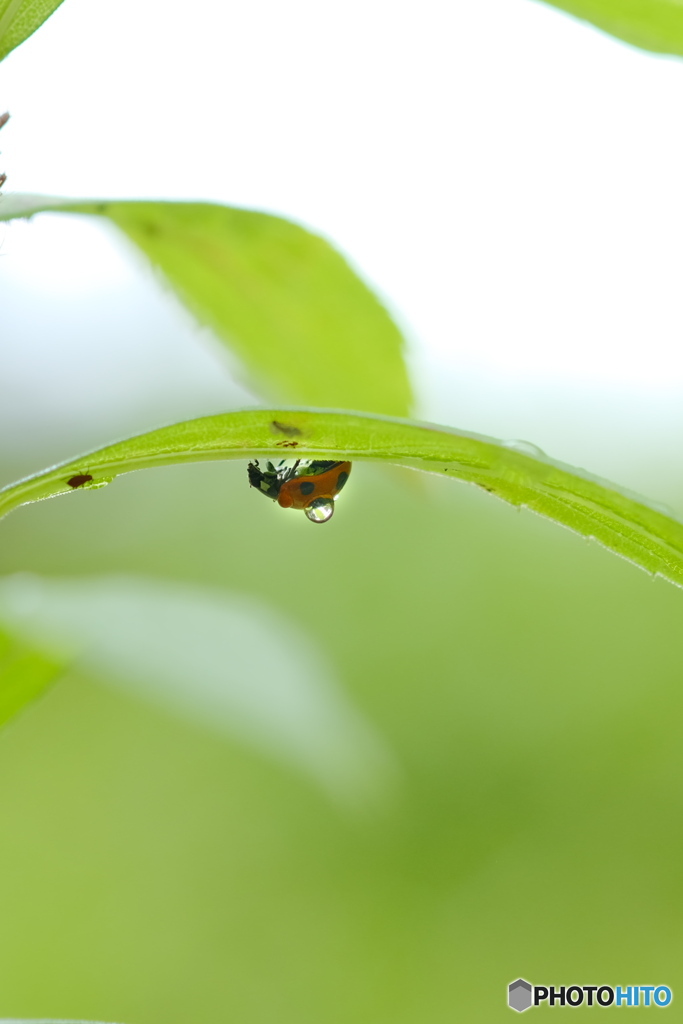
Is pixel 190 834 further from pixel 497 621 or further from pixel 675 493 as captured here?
pixel 675 493

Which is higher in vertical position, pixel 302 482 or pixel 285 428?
pixel 302 482

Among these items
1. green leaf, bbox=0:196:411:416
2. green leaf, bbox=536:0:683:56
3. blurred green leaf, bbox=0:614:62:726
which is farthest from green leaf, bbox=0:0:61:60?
blurred green leaf, bbox=0:614:62:726

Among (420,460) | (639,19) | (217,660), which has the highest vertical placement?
(639,19)

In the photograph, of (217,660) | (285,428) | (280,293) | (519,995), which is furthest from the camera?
(519,995)

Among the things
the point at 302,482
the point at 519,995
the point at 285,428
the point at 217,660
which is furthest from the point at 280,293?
the point at 519,995
